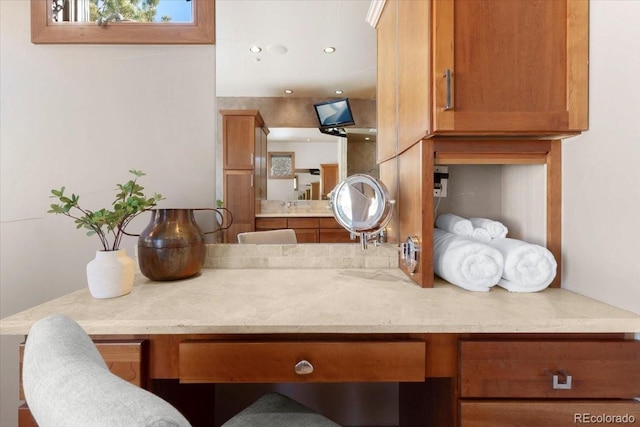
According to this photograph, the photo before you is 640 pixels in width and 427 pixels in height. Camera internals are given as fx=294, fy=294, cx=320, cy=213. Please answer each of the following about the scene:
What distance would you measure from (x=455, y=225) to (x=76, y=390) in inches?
44.1

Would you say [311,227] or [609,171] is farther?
[311,227]

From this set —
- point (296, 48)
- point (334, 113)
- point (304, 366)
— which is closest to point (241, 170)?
point (334, 113)

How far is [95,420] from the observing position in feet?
0.97

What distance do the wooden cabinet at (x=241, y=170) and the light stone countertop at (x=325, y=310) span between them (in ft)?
1.09

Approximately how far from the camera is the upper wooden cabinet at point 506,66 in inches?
33.5

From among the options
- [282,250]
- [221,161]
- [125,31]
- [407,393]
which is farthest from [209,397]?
[125,31]

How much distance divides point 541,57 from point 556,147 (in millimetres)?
286

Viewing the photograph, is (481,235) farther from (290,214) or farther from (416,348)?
(290,214)

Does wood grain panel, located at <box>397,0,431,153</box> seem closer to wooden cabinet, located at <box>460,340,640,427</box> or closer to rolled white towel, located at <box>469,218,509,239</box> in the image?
rolled white towel, located at <box>469,218,509,239</box>

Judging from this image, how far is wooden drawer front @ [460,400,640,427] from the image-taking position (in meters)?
0.69

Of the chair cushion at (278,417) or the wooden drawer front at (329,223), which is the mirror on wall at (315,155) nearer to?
the wooden drawer front at (329,223)

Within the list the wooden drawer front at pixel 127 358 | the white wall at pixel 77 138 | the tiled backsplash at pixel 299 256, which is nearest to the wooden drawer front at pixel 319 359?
the wooden drawer front at pixel 127 358

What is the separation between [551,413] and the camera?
2.27 feet

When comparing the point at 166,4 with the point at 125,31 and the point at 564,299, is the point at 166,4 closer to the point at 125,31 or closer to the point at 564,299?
the point at 125,31
